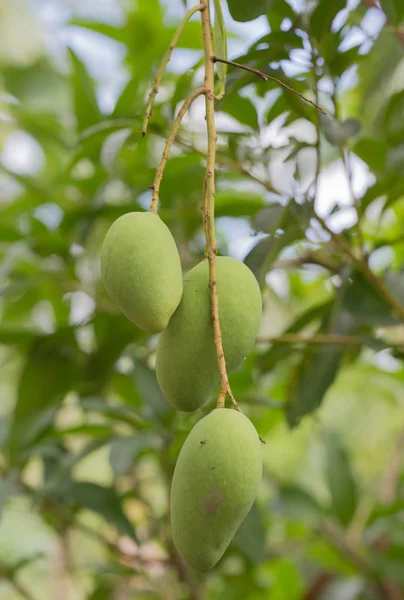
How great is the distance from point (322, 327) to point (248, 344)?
0.37m

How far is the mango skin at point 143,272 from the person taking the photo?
328 mm

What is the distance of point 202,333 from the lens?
1.13 feet

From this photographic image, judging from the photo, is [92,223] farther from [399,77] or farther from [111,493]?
[399,77]

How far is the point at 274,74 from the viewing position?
1.80 ft

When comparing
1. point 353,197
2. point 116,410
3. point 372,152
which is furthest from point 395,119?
point 116,410

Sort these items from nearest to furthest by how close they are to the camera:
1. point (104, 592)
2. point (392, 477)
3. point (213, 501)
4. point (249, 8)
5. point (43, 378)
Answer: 1. point (213, 501)
2. point (249, 8)
3. point (43, 378)
4. point (104, 592)
5. point (392, 477)

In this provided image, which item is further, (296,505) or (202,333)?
(296,505)

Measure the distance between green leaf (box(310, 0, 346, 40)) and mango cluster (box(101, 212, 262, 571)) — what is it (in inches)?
11.3

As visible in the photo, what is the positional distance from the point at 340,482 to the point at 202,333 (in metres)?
0.65

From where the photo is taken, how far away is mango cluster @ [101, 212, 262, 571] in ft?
0.99

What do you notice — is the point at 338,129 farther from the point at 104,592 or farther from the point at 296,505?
the point at 104,592

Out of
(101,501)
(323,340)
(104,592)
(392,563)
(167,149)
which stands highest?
(167,149)

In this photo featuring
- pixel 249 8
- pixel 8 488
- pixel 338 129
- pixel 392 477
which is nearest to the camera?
pixel 249 8

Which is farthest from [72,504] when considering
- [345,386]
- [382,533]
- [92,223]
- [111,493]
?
[345,386]
